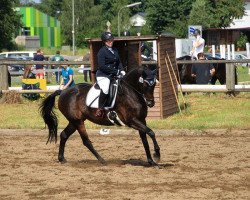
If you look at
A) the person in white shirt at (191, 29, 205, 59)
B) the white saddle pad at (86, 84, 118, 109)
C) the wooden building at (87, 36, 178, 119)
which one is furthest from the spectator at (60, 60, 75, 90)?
the white saddle pad at (86, 84, 118, 109)

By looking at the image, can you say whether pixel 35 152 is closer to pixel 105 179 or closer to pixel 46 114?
pixel 46 114

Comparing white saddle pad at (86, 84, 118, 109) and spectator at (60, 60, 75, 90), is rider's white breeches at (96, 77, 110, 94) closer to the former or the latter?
white saddle pad at (86, 84, 118, 109)

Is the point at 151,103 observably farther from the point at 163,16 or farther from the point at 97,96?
the point at 163,16

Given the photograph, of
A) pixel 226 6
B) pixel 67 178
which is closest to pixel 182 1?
pixel 226 6

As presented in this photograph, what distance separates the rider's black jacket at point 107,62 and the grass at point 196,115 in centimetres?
541

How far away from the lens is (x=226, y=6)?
270ft

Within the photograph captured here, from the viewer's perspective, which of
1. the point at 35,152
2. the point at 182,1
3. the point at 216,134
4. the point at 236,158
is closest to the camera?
the point at 236,158

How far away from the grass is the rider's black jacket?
5.41 m

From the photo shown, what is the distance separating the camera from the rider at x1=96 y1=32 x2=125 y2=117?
14.1 meters

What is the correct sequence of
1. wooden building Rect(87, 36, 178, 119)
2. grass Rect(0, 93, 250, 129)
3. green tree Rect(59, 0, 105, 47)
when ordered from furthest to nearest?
1. green tree Rect(59, 0, 105, 47)
2. wooden building Rect(87, 36, 178, 119)
3. grass Rect(0, 93, 250, 129)

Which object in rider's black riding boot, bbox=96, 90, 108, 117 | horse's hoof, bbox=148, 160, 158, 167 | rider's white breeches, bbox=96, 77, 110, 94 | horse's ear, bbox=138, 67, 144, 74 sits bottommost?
horse's hoof, bbox=148, 160, 158, 167

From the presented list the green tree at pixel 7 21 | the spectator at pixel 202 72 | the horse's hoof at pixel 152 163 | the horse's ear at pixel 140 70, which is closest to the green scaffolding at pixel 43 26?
the green tree at pixel 7 21

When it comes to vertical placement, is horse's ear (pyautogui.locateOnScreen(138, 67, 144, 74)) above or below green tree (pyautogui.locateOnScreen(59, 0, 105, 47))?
below

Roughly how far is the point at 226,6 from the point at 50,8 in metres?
78.1
